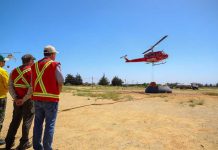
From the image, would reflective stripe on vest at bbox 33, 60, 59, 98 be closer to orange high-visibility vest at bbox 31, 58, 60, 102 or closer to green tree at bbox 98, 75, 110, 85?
orange high-visibility vest at bbox 31, 58, 60, 102

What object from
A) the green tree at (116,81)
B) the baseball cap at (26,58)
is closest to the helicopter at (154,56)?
the baseball cap at (26,58)

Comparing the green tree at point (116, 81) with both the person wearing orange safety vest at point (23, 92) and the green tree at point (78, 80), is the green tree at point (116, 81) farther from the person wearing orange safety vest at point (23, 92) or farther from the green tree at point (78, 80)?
the person wearing orange safety vest at point (23, 92)

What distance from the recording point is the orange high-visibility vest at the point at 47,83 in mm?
3574

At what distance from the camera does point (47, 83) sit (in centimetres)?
361

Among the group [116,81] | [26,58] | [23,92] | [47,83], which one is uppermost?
[116,81]

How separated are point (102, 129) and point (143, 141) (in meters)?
1.48

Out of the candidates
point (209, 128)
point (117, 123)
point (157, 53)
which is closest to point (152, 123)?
point (117, 123)

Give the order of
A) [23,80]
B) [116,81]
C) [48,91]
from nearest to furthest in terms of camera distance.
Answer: [48,91] → [23,80] → [116,81]

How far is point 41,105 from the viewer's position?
3637 millimetres

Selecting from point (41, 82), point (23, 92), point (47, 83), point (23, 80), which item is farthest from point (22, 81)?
point (47, 83)

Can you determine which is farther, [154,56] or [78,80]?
[78,80]

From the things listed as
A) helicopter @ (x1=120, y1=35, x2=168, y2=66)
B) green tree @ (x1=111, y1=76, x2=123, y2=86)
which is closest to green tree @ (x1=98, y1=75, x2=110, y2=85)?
green tree @ (x1=111, y1=76, x2=123, y2=86)

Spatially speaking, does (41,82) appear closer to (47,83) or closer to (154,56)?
(47,83)

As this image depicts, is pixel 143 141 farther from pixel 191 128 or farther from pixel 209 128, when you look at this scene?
pixel 209 128
